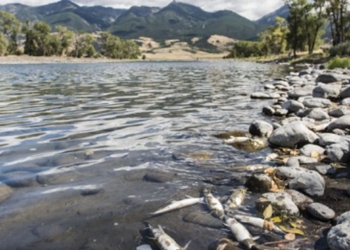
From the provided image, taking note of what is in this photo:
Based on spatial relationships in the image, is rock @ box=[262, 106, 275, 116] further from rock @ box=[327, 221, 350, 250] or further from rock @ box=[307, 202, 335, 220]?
rock @ box=[327, 221, 350, 250]

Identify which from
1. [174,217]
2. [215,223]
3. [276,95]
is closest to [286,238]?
[215,223]

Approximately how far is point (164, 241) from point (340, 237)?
2.09m

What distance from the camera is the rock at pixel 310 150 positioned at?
8.03m

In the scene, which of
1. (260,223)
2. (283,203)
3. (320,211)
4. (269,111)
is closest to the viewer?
(260,223)

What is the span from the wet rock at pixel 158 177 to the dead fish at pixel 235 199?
1442mm

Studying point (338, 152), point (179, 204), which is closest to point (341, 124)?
point (338, 152)

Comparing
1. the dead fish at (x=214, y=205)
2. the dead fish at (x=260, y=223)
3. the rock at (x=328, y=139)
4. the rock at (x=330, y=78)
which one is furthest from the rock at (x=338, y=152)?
the rock at (x=330, y=78)

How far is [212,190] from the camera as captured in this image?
6141 millimetres

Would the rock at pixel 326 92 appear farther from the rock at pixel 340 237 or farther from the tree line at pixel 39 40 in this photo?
the tree line at pixel 39 40

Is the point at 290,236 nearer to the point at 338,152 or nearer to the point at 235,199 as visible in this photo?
the point at 235,199

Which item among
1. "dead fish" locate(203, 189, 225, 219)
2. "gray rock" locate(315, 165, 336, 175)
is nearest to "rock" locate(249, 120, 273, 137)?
"gray rock" locate(315, 165, 336, 175)

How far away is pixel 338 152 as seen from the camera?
7.50m

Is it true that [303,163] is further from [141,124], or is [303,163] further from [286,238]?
[141,124]

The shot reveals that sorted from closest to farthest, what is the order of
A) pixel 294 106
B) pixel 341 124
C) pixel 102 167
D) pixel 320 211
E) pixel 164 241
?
pixel 164 241
pixel 320 211
pixel 102 167
pixel 341 124
pixel 294 106
